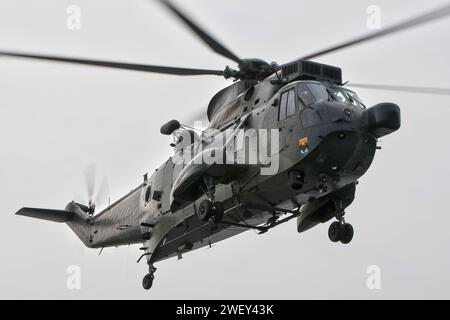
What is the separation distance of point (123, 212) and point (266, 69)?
6194mm

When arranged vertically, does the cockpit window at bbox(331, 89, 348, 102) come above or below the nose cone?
above

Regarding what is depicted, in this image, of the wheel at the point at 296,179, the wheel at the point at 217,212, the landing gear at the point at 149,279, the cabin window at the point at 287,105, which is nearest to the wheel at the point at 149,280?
the landing gear at the point at 149,279

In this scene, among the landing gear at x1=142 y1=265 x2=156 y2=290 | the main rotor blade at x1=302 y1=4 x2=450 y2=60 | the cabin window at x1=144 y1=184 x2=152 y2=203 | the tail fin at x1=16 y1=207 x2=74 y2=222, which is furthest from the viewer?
the tail fin at x1=16 y1=207 x2=74 y2=222

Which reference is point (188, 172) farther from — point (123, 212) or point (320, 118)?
point (123, 212)

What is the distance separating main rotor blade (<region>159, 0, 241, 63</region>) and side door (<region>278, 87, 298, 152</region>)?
5.61 feet

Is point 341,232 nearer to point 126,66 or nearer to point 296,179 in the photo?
point 296,179

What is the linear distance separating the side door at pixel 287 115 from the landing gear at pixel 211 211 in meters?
1.89

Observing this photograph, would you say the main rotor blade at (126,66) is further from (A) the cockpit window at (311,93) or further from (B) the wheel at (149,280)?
(B) the wheel at (149,280)

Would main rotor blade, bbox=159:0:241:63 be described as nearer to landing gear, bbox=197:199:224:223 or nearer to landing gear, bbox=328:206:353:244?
landing gear, bbox=197:199:224:223

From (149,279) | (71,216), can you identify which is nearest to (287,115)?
(149,279)

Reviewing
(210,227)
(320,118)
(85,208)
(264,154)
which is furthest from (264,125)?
(85,208)

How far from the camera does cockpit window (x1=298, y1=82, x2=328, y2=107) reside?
37.9 feet

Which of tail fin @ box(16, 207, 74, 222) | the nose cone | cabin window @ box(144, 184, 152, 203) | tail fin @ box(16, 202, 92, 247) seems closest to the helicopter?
the nose cone

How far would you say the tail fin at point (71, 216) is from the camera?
19.5 meters
